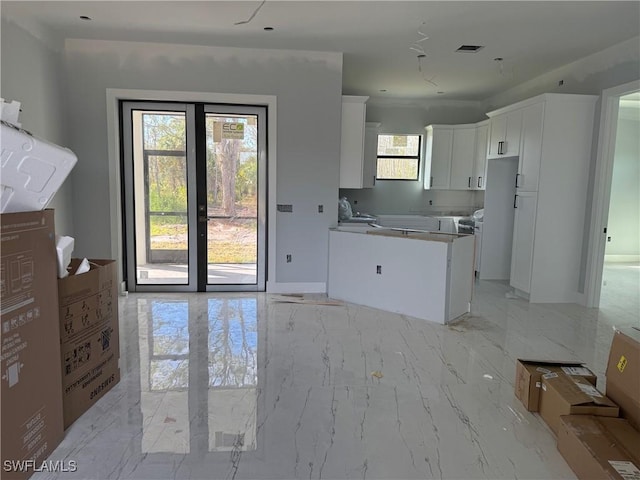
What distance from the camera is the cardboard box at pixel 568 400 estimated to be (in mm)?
2170

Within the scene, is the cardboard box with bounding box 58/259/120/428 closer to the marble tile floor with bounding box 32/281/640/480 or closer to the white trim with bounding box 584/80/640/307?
the marble tile floor with bounding box 32/281/640/480

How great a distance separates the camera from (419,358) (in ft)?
11.0

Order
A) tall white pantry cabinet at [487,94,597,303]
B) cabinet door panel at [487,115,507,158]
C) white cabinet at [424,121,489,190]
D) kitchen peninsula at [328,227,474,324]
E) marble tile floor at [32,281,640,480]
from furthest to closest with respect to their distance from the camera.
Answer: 1. white cabinet at [424,121,489,190]
2. cabinet door panel at [487,115,507,158]
3. tall white pantry cabinet at [487,94,597,303]
4. kitchen peninsula at [328,227,474,324]
5. marble tile floor at [32,281,640,480]

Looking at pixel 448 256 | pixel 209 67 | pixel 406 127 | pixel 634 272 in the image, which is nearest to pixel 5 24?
pixel 209 67

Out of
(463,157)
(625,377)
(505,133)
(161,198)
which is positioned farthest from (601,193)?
(161,198)

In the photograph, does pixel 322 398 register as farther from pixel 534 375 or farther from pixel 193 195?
pixel 193 195

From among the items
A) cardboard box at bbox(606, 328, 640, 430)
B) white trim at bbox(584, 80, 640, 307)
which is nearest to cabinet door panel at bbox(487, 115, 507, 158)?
white trim at bbox(584, 80, 640, 307)

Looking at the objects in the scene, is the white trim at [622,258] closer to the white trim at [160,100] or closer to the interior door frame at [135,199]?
the white trim at [160,100]

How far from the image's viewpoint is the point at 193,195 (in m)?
5.05

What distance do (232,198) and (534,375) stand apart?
3.77m

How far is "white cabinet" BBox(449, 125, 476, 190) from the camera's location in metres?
7.06

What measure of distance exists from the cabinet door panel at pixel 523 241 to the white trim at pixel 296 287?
2468 mm

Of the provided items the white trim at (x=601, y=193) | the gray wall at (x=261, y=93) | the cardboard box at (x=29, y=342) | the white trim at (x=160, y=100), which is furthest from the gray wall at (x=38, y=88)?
the white trim at (x=601, y=193)

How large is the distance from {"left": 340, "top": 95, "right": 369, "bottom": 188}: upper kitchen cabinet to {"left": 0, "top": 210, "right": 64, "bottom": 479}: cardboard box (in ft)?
12.2
